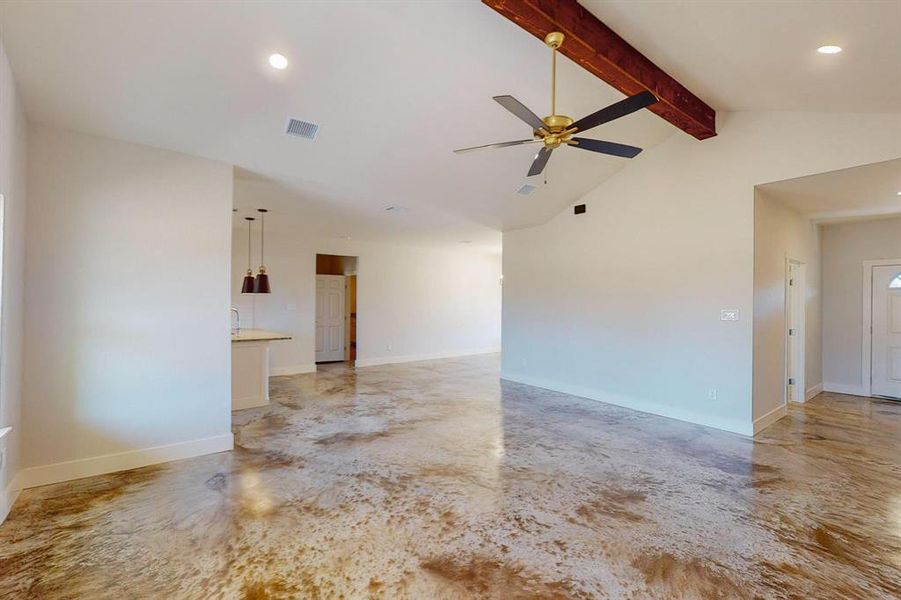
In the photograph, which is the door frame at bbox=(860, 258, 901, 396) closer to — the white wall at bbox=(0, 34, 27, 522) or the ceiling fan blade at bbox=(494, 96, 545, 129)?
the ceiling fan blade at bbox=(494, 96, 545, 129)

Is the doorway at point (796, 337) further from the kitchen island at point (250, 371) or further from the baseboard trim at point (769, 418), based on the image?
the kitchen island at point (250, 371)

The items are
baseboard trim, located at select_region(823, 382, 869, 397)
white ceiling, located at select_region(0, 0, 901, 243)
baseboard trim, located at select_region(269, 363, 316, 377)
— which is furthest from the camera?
baseboard trim, located at select_region(269, 363, 316, 377)

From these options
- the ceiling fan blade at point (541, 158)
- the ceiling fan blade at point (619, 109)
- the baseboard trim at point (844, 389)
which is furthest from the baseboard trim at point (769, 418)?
the ceiling fan blade at point (619, 109)

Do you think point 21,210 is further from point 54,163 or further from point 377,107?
point 377,107

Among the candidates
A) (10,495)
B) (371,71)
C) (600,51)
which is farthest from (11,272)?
(600,51)

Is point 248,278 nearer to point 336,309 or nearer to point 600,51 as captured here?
point 336,309

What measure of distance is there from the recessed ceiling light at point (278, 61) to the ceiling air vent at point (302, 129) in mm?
659

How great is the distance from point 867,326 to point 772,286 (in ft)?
9.39

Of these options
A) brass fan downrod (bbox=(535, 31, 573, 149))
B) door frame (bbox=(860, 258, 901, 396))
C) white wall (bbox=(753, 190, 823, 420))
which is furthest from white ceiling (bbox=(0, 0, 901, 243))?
door frame (bbox=(860, 258, 901, 396))

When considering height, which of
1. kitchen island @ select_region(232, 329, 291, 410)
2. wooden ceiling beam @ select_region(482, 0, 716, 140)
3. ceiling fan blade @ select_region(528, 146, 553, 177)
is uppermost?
Answer: wooden ceiling beam @ select_region(482, 0, 716, 140)

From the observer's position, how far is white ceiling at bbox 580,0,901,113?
7.88 feet

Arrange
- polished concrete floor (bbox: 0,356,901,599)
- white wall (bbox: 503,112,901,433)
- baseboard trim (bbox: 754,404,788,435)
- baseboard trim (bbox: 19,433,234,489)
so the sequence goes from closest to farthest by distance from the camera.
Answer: polished concrete floor (bbox: 0,356,901,599), baseboard trim (bbox: 19,433,234,489), white wall (bbox: 503,112,901,433), baseboard trim (bbox: 754,404,788,435)

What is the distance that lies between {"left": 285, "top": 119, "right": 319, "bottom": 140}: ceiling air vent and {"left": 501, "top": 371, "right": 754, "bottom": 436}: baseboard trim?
4976 mm

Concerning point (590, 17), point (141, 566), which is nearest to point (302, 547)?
point (141, 566)
